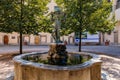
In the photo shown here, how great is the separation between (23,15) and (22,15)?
3.4 inches

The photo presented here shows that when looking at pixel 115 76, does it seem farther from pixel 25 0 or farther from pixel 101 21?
pixel 25 0

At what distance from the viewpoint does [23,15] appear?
16969mm

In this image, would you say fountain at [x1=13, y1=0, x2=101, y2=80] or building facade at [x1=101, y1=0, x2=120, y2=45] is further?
building facade at [x1=101, y1=0, x2=120, y2=45]

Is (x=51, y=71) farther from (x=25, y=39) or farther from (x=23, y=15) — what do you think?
(x=25, y=39)

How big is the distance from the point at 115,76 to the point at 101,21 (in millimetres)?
8816

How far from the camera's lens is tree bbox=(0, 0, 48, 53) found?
16422mm

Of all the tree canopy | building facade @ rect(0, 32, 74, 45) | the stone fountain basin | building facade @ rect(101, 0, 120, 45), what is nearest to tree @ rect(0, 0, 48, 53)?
the tree canopy

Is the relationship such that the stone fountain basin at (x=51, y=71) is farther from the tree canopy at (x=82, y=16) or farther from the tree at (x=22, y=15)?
the tree canopy at (x=82, y=16)

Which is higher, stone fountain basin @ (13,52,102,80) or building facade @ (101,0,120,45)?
building facade @ (101,0,120,45)

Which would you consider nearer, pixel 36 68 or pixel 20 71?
pixel 36 68

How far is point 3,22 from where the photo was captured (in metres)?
16.7

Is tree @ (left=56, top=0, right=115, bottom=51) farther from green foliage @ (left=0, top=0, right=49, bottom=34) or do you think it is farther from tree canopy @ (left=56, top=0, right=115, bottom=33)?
green foliage @ (left=0, top=0, right=49, bottom=34)

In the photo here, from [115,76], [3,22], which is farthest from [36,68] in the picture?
[3,22]

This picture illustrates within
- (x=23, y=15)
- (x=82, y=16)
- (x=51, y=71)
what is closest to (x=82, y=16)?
(x=82, y=16)
